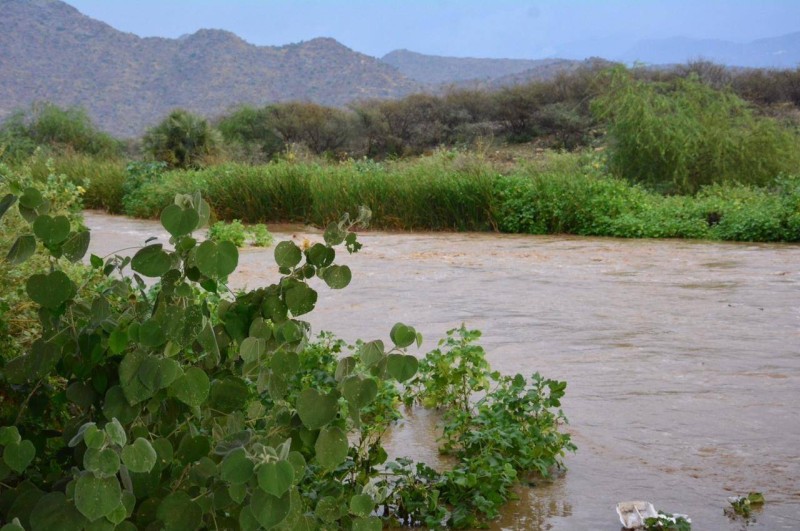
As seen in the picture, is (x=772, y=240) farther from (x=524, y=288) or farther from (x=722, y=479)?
(x=722, y=479)

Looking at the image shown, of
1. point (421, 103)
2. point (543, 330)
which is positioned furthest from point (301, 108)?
point (543, 330)

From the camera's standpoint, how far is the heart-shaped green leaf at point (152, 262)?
6.06 feet

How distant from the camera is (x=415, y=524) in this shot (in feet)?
10.5

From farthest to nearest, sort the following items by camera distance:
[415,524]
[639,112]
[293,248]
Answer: [639,112] → [415,524] → [293,248]

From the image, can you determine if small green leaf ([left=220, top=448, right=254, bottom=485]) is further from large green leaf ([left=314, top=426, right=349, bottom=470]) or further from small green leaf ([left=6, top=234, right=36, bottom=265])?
small green leaf ([left=6, top=234, right=36, bottom=265])

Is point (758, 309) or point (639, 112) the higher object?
point (639, 112)

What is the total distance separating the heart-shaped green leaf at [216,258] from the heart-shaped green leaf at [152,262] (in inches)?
4.0

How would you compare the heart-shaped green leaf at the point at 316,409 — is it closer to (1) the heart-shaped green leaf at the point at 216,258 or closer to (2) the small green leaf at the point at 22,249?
(1) the heart-shaped green leaf at the point at 216,258

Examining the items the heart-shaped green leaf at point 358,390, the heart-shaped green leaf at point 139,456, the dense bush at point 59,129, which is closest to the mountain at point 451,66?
the dense bush at point 59,129

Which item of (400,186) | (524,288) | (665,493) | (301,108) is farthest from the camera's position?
(301,108)

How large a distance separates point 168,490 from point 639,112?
1465 cm

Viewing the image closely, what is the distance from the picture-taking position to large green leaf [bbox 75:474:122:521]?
152 centimetres

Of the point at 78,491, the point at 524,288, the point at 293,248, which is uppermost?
the point at 293,248

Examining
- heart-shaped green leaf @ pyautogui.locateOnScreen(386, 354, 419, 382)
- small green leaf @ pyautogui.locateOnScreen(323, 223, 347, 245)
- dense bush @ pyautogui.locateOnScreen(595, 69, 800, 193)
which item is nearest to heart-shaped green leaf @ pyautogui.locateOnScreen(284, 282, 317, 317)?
small green leaf @ pyautogui.locateOnScreen(323, 223, 347, 245)
